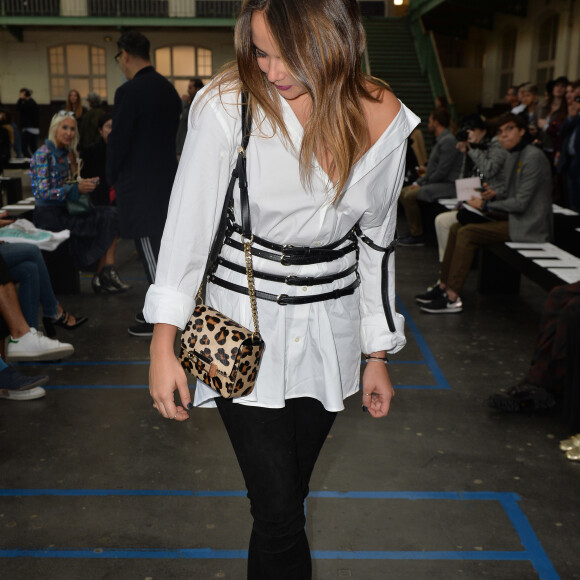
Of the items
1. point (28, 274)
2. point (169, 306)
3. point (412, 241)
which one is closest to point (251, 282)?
point (169, 306)

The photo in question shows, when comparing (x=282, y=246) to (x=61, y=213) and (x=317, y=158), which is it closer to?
(x=317, y=158)

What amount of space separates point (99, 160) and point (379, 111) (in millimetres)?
5876

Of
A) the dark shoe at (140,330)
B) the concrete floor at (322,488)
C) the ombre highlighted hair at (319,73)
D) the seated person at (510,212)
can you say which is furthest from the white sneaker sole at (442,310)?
the ombre highlighted hair at (319,73)

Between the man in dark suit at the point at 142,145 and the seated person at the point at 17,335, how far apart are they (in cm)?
86

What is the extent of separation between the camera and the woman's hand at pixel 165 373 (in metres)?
1.46

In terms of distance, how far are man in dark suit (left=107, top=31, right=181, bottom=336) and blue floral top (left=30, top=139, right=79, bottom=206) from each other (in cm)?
122

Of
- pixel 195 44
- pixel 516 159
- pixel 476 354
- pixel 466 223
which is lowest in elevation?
pixel 476 354

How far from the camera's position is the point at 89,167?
7.01 meters

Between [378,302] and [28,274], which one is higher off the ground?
[378,302]

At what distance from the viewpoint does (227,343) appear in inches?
59.1

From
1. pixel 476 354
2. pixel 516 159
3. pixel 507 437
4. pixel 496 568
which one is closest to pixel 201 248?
pixel 496 568

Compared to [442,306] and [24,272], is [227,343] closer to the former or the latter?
[24,272]

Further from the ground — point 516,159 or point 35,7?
point 35,7

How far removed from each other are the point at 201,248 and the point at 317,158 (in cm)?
31
